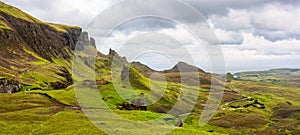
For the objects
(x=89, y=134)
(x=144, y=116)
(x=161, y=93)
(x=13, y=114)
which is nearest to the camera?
(x=89, y=134)

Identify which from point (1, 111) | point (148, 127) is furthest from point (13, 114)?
point (148, 127)

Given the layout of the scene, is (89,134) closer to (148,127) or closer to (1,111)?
(148,127)

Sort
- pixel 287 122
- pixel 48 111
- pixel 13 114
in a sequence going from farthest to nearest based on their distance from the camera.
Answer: pixel 287 122 → pixel 48 111 → pixel 13 114

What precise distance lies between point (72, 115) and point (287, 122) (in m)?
152

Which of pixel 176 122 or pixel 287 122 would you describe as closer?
pixel 176 122

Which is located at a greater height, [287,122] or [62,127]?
[62,127]

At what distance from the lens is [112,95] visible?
106750mm

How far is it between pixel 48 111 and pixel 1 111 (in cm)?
948

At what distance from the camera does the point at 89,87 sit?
112250 mm

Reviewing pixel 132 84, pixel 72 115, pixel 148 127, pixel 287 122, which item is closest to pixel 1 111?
pixel 72 115

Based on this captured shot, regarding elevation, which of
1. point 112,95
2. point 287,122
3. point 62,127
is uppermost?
point 112,95

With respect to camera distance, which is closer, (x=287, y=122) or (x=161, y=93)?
(x=287, y=122)

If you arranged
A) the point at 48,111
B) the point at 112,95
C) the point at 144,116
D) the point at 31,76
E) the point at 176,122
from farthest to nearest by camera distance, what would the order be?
1. the point at 31,76
2. the point at 112,95
3. the point at 176,122
4. the point at 144,116
5. the point at 48,111

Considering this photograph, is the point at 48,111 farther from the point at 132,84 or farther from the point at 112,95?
the point at 132,84
